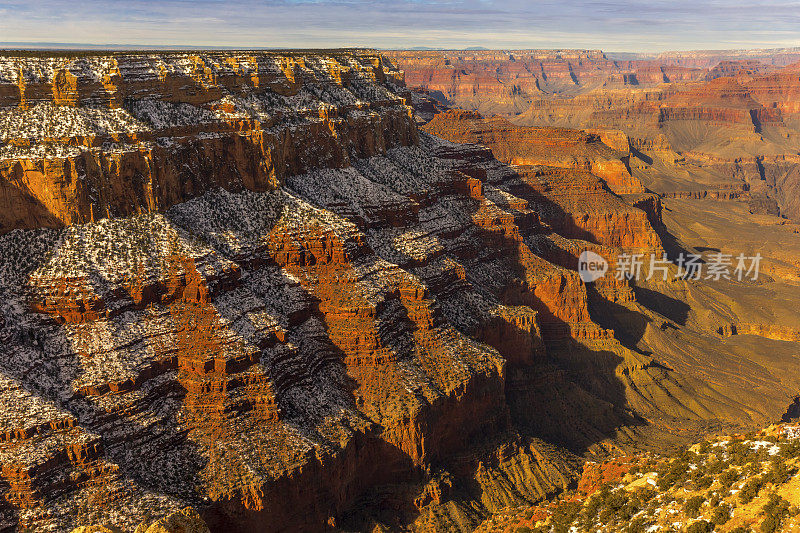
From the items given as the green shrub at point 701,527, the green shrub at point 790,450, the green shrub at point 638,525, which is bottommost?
the green shrub at point 638,525

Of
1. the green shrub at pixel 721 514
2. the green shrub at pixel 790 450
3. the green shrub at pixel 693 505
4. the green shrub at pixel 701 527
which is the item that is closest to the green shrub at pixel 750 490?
the green shrub at pixel 721 514

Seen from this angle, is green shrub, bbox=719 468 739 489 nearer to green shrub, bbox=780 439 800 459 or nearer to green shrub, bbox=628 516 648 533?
green shrub, bbox=780 439 800 459

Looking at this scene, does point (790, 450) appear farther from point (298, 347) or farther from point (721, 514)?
point (298, 347)

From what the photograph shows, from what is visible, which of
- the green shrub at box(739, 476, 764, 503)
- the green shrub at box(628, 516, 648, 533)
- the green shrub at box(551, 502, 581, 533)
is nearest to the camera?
the green shrub at box(739, 476, 764, 503)

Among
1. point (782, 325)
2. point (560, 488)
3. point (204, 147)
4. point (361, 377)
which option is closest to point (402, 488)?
point (361, 377)

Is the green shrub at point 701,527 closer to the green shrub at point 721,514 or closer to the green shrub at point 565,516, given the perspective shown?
the green shrub at point 721,514

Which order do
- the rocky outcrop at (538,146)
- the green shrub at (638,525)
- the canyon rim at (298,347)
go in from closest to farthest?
the green shrub at (638,525) → the canyon rim at (298,347) → the rocky outcrop at (538,146)

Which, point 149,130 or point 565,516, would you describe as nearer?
point 565,516

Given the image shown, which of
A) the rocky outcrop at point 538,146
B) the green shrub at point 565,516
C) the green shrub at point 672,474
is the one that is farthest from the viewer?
the rocky outcrop at point 538,146

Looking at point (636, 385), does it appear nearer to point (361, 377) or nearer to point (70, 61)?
point (361, 377)

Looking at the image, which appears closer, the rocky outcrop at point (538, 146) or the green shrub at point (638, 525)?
the green shrub at point (638, 525)

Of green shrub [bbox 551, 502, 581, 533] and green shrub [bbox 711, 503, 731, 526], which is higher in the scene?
green shrub [bbox 711, 503, 731, 526]

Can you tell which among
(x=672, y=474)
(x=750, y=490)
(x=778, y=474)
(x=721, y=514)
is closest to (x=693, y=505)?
(x=721, y=514)

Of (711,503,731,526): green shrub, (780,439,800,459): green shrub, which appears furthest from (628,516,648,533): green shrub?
(780,439,800,459): green shrub
